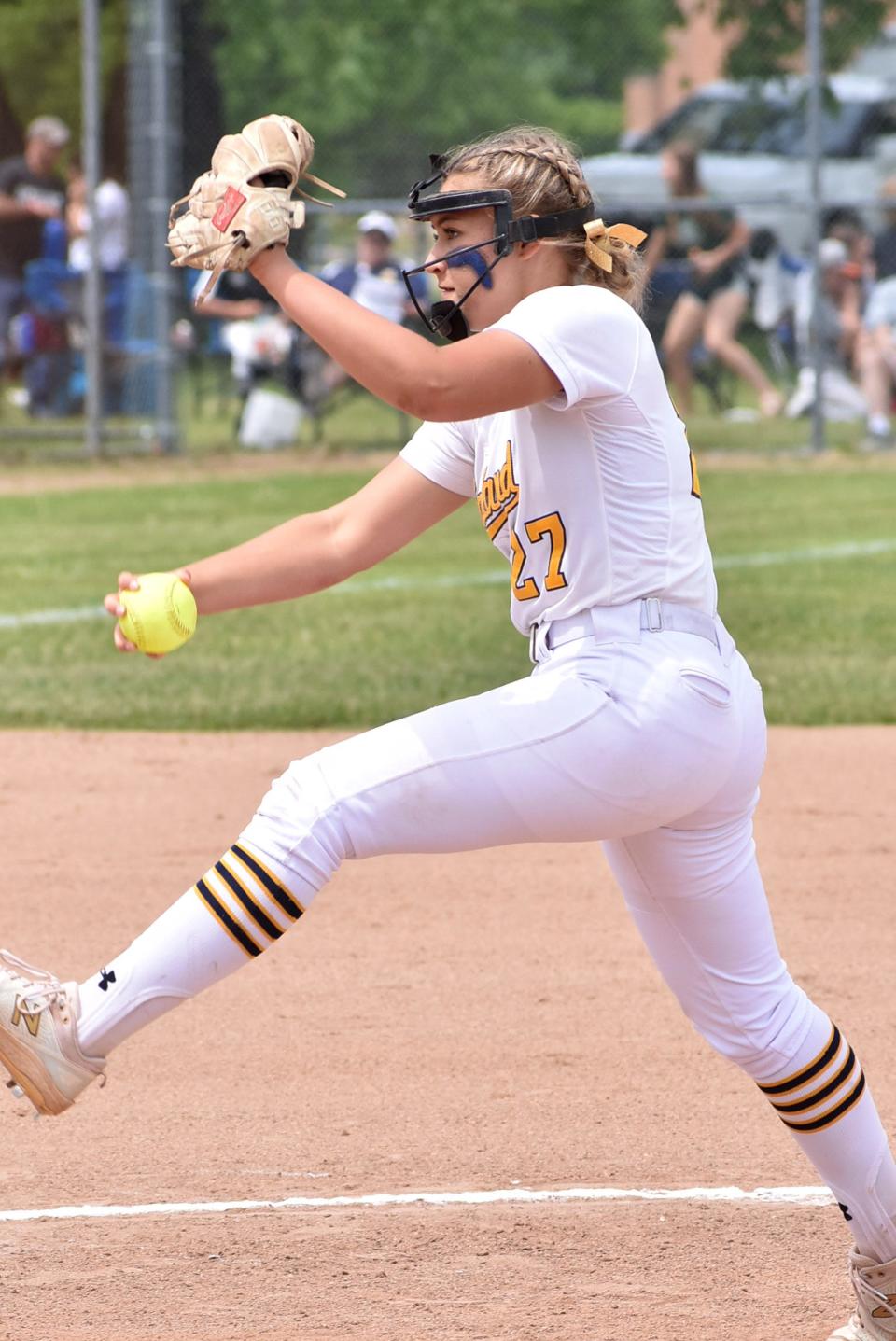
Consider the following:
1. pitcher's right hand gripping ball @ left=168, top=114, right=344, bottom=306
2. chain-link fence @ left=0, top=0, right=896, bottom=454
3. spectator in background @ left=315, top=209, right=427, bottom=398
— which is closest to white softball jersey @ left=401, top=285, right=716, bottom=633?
pitcher's right hand gripping ball @ left=168, top=114, right=344, bottom=306

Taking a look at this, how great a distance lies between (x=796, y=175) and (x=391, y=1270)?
57.0 ft

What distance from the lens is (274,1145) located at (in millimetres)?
3883

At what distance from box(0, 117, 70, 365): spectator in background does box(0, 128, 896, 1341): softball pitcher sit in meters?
14.7

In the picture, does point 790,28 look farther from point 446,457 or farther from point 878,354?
point 446,457

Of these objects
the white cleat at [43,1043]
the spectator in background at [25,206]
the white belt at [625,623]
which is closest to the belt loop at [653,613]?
the white belt at [625,623]

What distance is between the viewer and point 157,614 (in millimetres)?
3119

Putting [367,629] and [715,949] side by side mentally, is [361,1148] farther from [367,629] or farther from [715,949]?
[367,629]

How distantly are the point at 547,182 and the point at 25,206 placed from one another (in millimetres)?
14824

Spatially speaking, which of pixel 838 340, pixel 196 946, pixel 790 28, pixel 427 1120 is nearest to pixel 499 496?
pixel 196 946

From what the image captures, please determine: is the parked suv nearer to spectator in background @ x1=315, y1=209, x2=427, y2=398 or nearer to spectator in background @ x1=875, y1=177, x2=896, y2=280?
spectator in background @ x1=875, y1=177, x2=896, y2=280

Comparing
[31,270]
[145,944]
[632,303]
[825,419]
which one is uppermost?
[632,303]

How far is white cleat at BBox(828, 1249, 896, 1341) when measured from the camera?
10.3 feet

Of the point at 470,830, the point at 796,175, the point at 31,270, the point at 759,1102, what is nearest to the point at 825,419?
A: the point at 796,175

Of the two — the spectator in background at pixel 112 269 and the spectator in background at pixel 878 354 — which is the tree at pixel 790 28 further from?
the spectator in background at pixel 112 269
